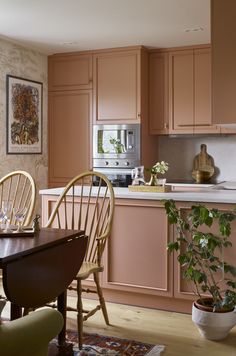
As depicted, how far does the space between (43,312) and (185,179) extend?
4.08 meters

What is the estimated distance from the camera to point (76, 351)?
2791 mm

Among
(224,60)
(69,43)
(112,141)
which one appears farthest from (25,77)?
(224,60)

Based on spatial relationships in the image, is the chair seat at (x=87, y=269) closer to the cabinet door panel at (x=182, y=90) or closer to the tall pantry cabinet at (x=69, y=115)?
the tall pantry cabinet at (x=69, y=115)

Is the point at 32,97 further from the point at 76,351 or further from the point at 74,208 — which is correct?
the point at 76,351

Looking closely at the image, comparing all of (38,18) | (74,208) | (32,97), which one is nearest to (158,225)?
(74,208)

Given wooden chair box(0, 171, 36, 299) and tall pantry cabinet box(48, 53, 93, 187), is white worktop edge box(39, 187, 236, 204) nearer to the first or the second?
wooden chair box(0, 171, 36, 299)

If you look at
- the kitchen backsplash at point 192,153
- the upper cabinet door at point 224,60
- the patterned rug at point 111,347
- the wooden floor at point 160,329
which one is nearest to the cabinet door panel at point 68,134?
the kitchen backsplash at point 192,153

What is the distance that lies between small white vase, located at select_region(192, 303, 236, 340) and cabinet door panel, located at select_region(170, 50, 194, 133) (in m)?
2.64

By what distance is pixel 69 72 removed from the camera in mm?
5465

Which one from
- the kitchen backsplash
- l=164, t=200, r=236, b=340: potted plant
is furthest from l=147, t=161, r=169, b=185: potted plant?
the kitchen backsplash

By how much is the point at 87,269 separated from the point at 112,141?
249 centimetres

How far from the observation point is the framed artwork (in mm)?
4852

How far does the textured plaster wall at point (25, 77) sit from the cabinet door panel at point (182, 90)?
146 cm

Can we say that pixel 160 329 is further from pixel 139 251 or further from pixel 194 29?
pixel 194 29
